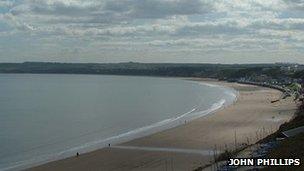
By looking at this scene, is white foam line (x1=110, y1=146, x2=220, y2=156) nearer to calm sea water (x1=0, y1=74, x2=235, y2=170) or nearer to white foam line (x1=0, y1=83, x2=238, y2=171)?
white foam line (x1=0, y1=83, x2=238, y2=171)

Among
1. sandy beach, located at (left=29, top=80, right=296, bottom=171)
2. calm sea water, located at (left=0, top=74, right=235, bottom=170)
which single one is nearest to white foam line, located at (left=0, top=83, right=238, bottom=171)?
calm sea water, located at (left=0, top=74, right=235, bottom=170)

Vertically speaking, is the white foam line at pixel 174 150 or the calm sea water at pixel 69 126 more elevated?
the white foam line at pixel 174 150

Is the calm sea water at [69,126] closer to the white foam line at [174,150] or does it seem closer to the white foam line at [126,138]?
the white foam line at [126,138]

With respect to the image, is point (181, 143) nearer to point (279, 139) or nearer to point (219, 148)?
point (219, 148)

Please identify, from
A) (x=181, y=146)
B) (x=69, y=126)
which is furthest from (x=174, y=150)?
(x=69, y=126)

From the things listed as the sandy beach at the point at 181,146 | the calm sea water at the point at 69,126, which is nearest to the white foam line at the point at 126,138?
the calm sea water at the point at 69,126

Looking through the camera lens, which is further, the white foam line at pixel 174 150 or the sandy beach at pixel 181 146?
the white foam line at pixel 174 150

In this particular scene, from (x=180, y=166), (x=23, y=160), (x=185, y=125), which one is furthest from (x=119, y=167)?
(x=185, y=125)

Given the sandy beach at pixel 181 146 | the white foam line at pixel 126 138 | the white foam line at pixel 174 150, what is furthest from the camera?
the white foam line at pixel 174 150

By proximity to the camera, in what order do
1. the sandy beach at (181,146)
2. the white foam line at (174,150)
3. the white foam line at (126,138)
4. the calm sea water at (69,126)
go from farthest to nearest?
the calm sea water at (69,126), the white foam line at (174,150), the white foam line at (126,138), the sandy beach at (181,146)

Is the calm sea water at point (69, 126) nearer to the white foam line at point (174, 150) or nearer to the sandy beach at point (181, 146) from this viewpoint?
the sandy beach at point (181, 146)
